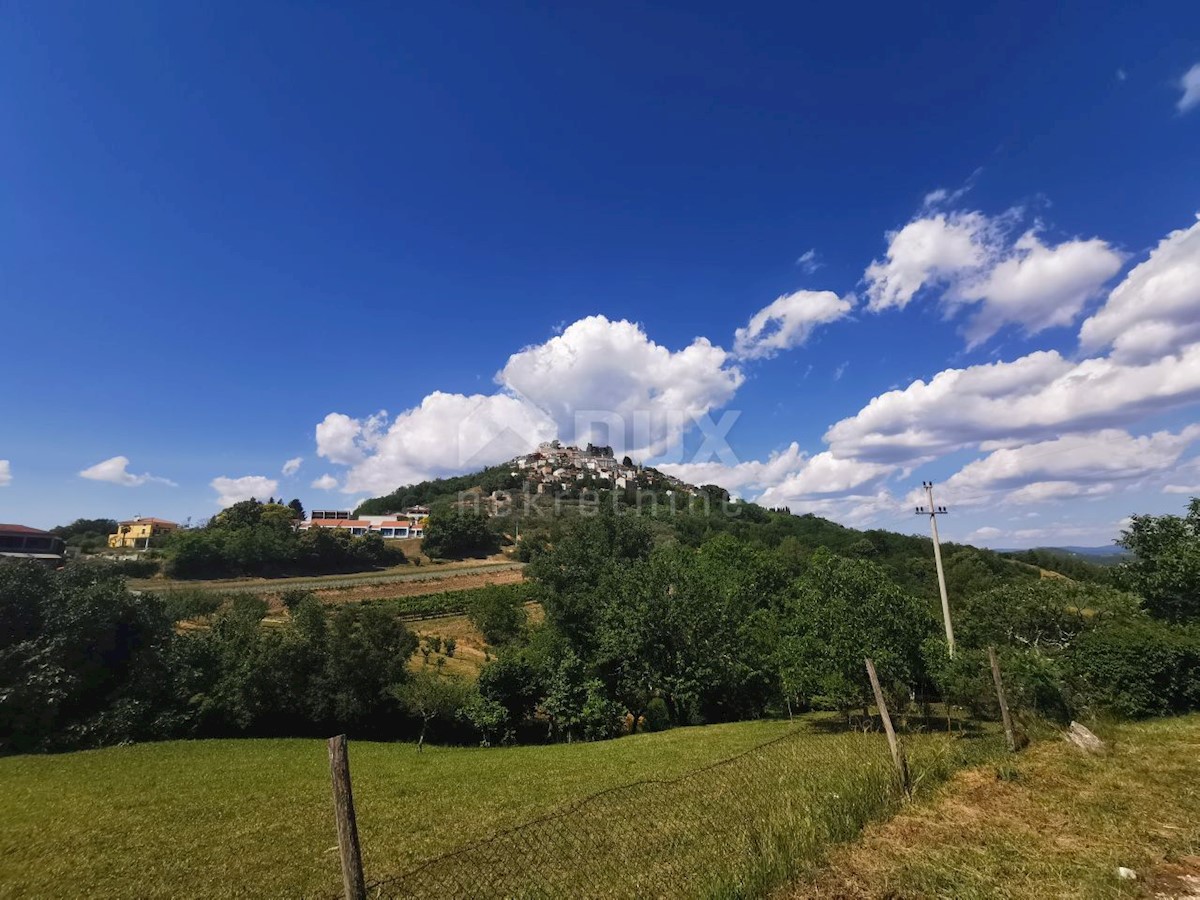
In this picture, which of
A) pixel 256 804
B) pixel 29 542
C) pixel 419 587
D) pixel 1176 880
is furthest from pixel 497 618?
pixel 29 542

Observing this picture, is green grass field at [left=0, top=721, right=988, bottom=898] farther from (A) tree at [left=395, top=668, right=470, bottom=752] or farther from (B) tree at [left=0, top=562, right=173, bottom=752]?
(A) tree at [left=395, top=668, right=470, bottom=752]

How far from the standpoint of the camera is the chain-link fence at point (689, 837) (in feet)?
20.3

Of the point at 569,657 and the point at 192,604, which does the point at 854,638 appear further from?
the point at 192,604

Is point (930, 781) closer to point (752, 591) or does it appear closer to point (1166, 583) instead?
point (1166, 583)

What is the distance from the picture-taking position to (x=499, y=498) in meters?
148

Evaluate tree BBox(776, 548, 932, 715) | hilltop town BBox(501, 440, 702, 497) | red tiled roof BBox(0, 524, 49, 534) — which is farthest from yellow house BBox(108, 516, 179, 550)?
tree BBox(776, 548, 932, 715)

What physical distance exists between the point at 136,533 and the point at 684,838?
12937 cm

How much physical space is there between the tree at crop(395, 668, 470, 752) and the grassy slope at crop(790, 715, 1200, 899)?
22.3 meters

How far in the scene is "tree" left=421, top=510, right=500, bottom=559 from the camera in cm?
9806

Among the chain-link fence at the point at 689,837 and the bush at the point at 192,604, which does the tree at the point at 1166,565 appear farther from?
the bush at the point at 192,604

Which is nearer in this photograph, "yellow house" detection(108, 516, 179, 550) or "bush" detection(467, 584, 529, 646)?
"bush" detection(467, 584, 529, 646)

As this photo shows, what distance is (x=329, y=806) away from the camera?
13.8m

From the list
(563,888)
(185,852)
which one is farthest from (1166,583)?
(185,852)

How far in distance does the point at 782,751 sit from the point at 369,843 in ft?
30.7
